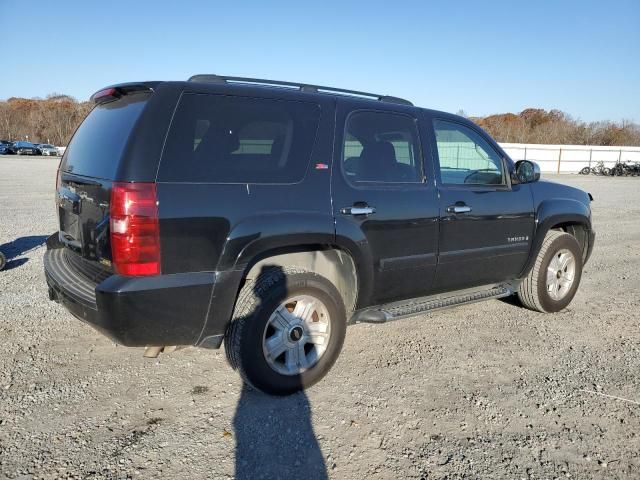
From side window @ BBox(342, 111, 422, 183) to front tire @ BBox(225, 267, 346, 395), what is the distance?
0.85 m

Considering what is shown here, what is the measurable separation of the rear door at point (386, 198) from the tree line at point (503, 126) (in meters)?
60.6

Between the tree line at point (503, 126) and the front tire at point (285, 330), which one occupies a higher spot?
the tree line at point (503, 126)

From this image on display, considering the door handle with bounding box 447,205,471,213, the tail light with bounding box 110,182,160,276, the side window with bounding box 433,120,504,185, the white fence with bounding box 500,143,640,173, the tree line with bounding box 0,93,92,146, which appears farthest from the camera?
the tree line with bounding box 0,93,92,146

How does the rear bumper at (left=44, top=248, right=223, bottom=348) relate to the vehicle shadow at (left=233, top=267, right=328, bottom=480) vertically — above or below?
above

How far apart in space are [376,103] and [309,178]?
98 cm

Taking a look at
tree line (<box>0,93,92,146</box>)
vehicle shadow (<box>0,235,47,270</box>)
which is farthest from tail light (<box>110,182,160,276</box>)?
tree line (<box>0,93,92,146</box>)

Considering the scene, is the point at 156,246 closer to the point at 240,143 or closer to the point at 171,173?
the point at 171,173

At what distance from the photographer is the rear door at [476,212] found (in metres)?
4.00

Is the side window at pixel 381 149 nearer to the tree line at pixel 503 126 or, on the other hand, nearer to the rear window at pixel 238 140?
the rear window at pixel 238 140

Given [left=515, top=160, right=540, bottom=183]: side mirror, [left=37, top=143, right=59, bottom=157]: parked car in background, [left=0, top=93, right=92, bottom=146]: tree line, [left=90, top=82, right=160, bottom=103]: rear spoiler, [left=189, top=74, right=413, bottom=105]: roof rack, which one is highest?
[left=0, top=93, right=92, bottom=146]: tree line

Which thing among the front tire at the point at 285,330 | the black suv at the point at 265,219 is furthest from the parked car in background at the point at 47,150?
the front tire at the point at 285,330

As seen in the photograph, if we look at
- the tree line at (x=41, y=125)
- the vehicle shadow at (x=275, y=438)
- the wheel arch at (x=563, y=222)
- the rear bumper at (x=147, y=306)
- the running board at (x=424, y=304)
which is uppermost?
the tree line at (x=41, y=125)

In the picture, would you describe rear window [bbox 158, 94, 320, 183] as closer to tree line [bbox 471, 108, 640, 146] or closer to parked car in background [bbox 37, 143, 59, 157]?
parked car in background [bbox 37, 143, 59, 157]

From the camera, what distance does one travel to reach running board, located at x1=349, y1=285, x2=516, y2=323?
11.9 ft
